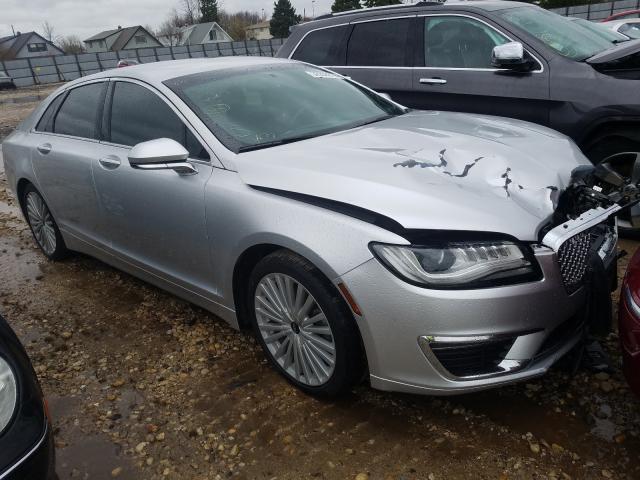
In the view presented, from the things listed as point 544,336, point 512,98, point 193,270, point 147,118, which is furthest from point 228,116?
point 512,98

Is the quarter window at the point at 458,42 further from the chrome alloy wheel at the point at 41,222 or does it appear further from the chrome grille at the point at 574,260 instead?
the chrome alloy wheel at the point at 41,222

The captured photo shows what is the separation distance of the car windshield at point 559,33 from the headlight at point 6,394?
13.9 ft

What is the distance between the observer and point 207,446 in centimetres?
243

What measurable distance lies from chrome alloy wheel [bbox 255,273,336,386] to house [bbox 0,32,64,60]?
253ft

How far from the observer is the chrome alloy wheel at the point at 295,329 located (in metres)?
2.46

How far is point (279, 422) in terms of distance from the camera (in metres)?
2.54

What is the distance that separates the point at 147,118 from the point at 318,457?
7.14ft

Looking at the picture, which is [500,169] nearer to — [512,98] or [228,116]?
[228,116]

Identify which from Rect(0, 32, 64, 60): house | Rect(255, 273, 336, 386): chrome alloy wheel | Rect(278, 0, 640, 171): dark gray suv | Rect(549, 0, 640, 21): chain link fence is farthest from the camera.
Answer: Rect(0, 32, 64, 60): house

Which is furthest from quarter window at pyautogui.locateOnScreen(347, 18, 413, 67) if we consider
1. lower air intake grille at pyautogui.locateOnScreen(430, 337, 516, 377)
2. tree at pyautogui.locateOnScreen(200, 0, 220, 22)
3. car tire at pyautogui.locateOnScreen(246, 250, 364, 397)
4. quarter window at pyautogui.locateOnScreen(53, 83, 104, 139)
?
tree at pyautogui.locateOnScreen(200, 0, 220, 22)

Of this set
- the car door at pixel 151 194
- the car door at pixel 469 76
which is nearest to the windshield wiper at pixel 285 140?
the car door at pixel 151 194

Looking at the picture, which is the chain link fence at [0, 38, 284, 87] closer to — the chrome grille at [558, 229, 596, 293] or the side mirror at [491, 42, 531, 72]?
the side mirror at [491, 42, 531, 72]

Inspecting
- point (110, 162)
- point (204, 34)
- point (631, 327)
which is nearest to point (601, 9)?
point (110, 162)

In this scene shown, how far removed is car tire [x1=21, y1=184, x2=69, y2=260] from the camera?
179 inches
